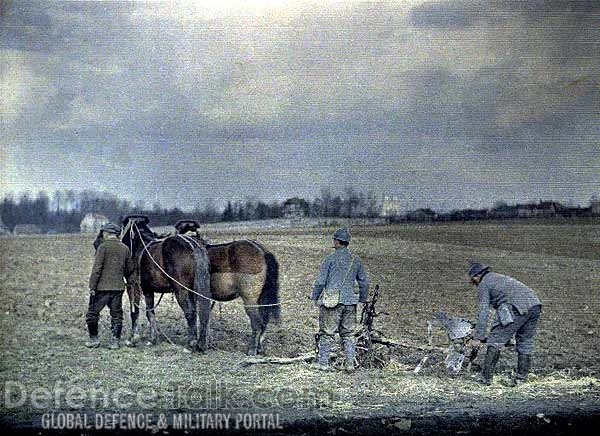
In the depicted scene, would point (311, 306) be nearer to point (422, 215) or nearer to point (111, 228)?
point (422, 215)

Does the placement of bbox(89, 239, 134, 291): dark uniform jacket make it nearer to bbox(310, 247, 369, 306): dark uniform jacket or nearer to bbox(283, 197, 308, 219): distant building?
bbox(283, 197, 308, 219): distant building

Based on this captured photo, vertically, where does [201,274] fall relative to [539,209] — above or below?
below

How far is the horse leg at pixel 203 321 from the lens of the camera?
9.52 meters

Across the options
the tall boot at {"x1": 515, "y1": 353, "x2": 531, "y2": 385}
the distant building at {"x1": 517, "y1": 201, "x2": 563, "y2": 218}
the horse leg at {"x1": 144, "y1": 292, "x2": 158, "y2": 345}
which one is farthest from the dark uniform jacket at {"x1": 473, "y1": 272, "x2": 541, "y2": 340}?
the horse leg at {"x1": 144, "y1": 292, "x2": 158, "y2": 345}

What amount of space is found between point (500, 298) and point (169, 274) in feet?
14.1

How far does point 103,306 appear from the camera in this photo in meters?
9.59

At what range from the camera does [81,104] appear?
9.43 metres

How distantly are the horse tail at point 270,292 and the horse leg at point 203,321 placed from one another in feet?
2.34

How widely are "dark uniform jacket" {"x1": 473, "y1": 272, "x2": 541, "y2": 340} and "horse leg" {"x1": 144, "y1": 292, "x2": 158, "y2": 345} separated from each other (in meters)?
4.25

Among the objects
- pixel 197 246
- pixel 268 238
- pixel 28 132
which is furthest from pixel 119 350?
pixel 28 132

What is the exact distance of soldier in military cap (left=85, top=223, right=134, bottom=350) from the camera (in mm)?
9531
